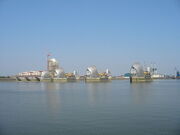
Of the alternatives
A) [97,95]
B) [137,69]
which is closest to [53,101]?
[97,95]

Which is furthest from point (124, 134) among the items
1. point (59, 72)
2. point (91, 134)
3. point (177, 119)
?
point (59, 72)

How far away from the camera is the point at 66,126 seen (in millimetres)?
17422

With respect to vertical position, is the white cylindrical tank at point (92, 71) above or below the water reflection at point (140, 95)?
above

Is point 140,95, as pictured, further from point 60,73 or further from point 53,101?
point 60,73

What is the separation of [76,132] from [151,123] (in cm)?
→ 547

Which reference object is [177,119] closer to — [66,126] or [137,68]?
[66,126]

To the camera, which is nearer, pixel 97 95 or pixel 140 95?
pixel 140 95

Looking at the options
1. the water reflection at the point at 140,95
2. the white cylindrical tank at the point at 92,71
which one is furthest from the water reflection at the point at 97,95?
the white cylindrical tank at the point at 92,71

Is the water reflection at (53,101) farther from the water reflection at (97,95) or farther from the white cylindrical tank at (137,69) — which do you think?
the white cylindrical tank at (137,69)

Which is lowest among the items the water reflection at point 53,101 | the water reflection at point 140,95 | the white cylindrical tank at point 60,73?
the water reflection at point 140,95

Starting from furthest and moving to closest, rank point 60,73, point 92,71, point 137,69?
point 60,73, point 92,71, point 137,69

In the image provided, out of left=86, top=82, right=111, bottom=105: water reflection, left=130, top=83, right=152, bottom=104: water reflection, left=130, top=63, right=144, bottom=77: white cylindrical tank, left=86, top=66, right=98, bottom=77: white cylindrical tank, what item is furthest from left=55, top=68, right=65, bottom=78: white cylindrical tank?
left=130, top=83, right=152, bottom=104: water reflection

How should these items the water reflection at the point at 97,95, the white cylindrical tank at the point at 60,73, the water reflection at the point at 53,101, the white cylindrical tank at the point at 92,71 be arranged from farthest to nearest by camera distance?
1. the white cylindrical tank at the point at 60,73
2. the white cylindrical tank at the point at 92,71
3. the water reflection at the point at 97,95
4. the water reflection at the point at 53,101

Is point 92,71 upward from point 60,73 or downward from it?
upward
